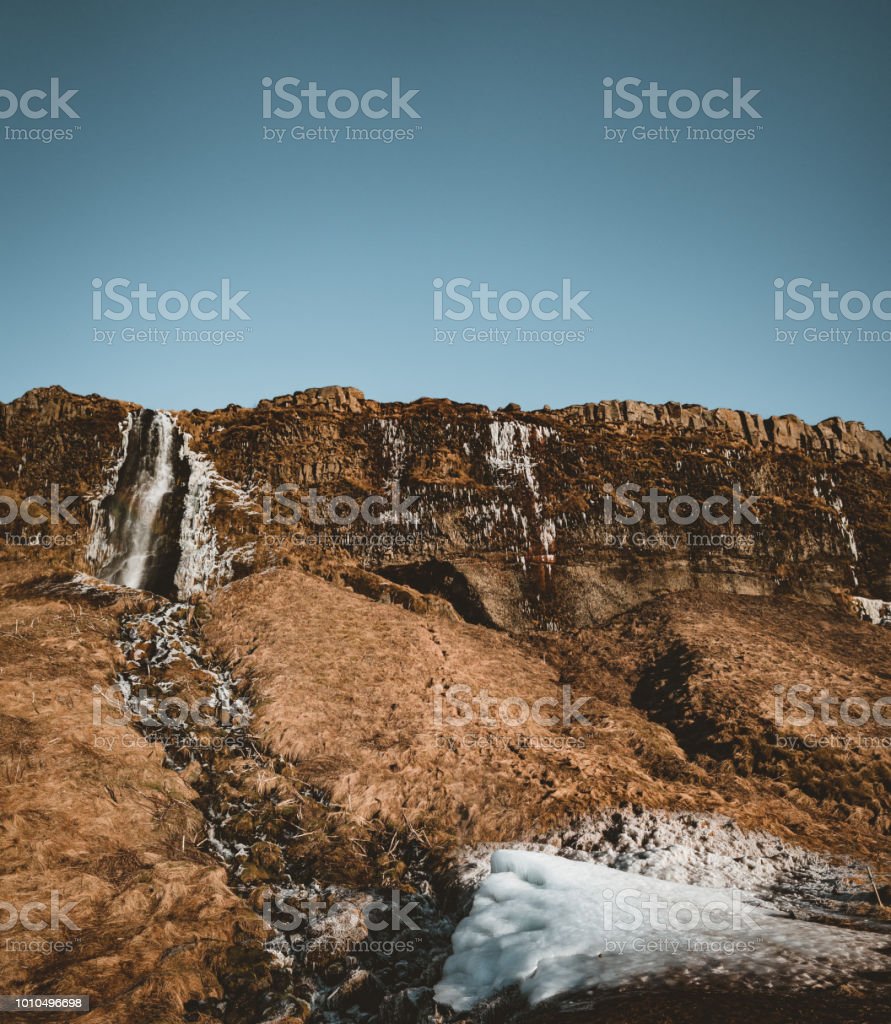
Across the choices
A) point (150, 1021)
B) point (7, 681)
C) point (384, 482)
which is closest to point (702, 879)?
point (150, 1021)

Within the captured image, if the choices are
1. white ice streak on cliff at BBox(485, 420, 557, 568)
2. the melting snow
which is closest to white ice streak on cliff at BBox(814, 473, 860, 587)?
white ice streak on cliff at BBox(485, 420, 557, 568)

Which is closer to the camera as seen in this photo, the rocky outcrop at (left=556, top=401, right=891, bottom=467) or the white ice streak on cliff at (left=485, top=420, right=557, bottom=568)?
the white ice streak on cliff at (left=485, top=420, right=557, bottom=568)

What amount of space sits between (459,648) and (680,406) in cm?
2002

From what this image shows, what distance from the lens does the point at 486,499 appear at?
27.6 metres

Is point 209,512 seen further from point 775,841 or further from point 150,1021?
point 775,841

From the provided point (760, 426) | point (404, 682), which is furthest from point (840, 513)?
point (404, 682)

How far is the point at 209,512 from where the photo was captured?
1035 inches

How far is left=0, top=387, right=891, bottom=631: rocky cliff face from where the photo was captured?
26141 mm

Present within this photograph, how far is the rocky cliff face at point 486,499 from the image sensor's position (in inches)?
1029

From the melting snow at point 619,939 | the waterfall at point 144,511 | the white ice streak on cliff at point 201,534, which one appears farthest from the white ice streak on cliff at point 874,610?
the waterfall at point 144,511

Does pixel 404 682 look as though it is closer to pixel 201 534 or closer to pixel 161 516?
pixel 201 534

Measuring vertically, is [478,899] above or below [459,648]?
below

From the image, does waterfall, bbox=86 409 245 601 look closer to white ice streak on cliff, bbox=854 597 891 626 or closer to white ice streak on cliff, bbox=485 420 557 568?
white ice streak on cliff, bbox=485 420 557 568

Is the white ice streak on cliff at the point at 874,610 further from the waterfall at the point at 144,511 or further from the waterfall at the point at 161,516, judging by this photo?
the waterfall at the point at 144,511
